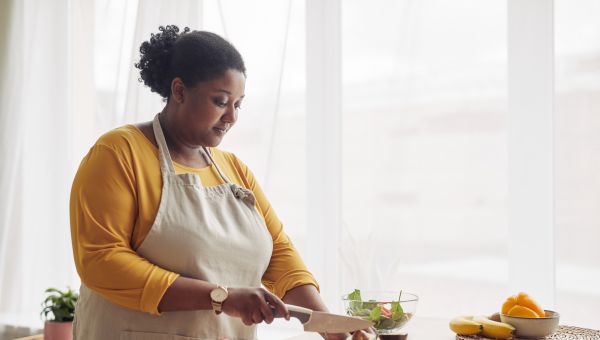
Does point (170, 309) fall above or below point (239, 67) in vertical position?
below

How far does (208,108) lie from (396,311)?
0.61 metres

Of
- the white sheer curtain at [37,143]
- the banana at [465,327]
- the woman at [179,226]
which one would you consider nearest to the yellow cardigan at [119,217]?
the woman at [179,226]

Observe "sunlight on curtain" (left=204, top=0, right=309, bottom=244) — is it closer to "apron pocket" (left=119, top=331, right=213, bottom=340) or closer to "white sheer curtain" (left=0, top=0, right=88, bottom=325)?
"white sheer curtain" (left=0, top=0, right=88, bottom=325)

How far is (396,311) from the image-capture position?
155 centimetres

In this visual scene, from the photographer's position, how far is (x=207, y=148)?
168cm

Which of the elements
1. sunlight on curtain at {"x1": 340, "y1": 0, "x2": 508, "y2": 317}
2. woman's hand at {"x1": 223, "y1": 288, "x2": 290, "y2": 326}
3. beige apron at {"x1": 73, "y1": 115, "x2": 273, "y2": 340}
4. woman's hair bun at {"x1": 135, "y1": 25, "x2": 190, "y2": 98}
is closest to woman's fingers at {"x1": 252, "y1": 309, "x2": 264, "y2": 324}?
woman's hand at {"x1": 223, "y1": 288, "x2": 290, "y2": 326}

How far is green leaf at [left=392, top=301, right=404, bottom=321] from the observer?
61.2 inches

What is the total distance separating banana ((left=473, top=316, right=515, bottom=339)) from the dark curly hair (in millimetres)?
861

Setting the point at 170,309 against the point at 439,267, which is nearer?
the point at 170,309

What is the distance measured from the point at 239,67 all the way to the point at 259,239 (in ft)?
1.30

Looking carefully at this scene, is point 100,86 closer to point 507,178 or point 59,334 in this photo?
point 59,334

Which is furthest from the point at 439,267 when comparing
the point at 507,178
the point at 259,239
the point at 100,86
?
the point at 100,86

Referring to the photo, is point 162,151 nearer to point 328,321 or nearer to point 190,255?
point 190,255

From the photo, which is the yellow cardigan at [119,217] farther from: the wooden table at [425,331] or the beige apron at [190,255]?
the wooden table at [425,331]
